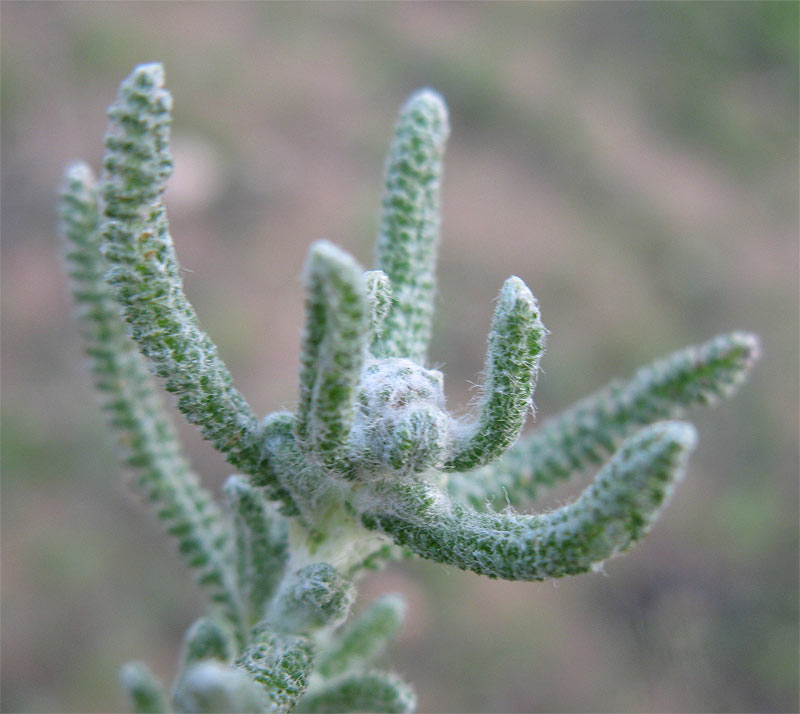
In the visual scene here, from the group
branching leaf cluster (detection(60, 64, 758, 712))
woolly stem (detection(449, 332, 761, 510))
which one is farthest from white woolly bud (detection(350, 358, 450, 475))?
woolly stem (detection(449, 332, 761, 510))

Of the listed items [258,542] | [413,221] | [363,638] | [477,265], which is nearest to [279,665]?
[258,542]

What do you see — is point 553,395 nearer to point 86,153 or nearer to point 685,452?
point 86,153

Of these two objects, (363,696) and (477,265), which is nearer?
(363,696)

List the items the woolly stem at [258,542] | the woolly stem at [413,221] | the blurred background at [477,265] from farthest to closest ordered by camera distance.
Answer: the blurred background at [477,265], the woolly stem at [413,221], the woolly stem at [258,542]

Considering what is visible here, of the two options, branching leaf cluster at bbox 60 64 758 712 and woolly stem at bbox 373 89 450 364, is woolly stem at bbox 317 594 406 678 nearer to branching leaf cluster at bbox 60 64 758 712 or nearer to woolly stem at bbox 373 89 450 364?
branching leaf cluster at bbox 60 64 758 712

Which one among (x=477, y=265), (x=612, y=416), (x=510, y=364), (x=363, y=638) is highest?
(x=477, y=265)

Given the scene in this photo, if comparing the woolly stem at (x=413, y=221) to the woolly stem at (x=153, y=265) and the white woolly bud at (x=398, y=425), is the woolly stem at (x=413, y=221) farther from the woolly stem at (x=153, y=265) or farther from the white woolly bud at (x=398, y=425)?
the woolly stem at (x=153, y=265)

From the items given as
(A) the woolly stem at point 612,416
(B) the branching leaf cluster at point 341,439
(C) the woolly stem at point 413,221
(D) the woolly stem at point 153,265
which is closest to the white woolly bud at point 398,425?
(B) the branching leaf cluster at point 341,439

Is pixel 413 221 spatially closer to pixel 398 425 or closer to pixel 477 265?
pixel 398 425

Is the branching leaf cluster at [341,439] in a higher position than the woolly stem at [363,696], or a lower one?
higher

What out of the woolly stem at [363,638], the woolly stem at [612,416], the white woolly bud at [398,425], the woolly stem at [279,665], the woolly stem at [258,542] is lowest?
the woolly stem at [279,665]
